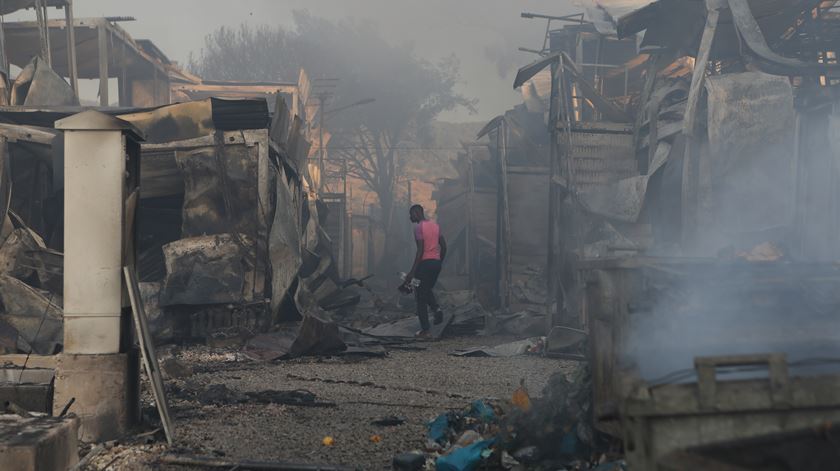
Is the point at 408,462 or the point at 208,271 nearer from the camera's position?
the point at 408,462

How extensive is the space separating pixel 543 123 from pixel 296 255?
53.0 feet

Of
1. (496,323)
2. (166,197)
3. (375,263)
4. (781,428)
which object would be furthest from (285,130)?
(375,263)

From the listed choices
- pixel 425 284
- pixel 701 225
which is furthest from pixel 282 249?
pixel 701 225

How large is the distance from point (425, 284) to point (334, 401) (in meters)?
5.67

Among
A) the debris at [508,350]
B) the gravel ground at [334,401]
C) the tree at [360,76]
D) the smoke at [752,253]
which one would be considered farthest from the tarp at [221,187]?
the tree at [360,76]

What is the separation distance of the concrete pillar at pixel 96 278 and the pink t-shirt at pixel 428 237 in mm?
7226

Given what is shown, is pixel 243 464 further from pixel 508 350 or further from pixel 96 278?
pixel 508 350

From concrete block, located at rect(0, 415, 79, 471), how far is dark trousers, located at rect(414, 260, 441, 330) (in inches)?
311

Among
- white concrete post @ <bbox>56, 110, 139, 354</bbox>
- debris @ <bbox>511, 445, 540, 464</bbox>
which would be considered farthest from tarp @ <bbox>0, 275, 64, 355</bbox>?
debris @ <bbox>511, 445, 540, 464</bbox>

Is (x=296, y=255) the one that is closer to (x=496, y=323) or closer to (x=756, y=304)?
(x=496, y=323)

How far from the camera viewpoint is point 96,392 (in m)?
5.02

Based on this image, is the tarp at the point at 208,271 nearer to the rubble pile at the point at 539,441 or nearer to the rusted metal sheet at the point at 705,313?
the rubble pile at the point at 539,441

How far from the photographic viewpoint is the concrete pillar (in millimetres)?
5027

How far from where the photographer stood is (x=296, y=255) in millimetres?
11945
